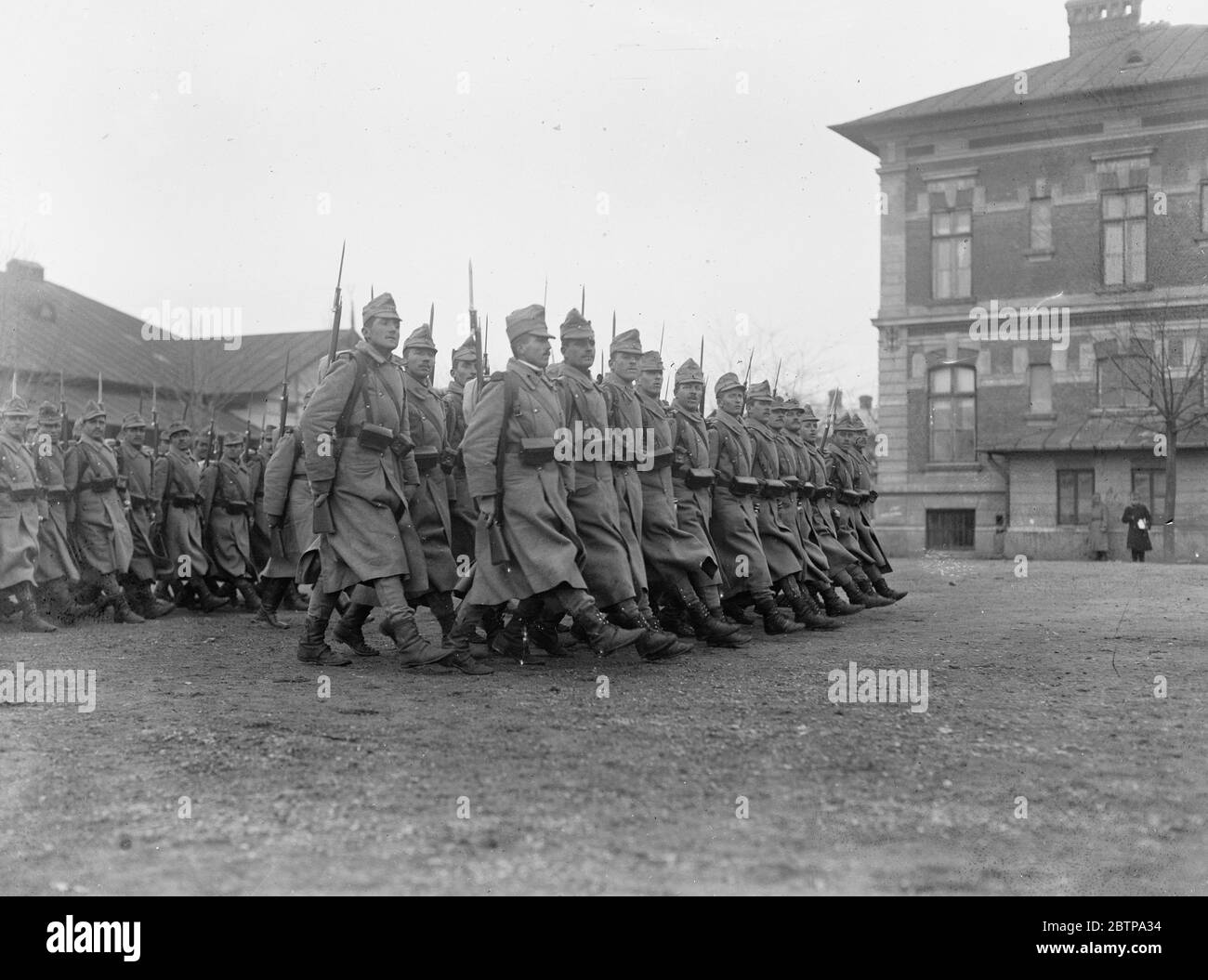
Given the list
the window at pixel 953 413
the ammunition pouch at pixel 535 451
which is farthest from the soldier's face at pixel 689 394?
the window at pixel 953 413

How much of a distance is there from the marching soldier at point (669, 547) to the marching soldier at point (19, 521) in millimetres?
5237

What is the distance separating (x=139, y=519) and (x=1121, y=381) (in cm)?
2407

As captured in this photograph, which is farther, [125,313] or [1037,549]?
[125,313]

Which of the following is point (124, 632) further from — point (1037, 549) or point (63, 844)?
point (1037, 549)

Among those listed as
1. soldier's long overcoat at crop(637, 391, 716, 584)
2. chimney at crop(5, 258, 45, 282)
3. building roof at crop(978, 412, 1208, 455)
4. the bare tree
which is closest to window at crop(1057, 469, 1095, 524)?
building roof at crop(978, 412, 1208, 455)

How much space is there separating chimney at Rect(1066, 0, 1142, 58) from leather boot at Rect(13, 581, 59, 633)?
30.5m

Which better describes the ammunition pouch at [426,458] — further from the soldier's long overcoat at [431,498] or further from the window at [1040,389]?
the window at [1040,389]

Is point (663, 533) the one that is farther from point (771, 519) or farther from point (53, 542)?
point (53, 542)

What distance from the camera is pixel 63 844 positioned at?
4258mm

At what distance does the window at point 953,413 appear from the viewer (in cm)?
3222

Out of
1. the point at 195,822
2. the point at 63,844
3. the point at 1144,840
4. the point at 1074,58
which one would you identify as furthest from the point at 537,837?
the point at 1074,58

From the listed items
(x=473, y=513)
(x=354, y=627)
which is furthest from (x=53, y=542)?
(x=354, y=627)

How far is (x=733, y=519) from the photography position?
10539 mm

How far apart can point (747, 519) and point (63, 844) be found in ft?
23.0
